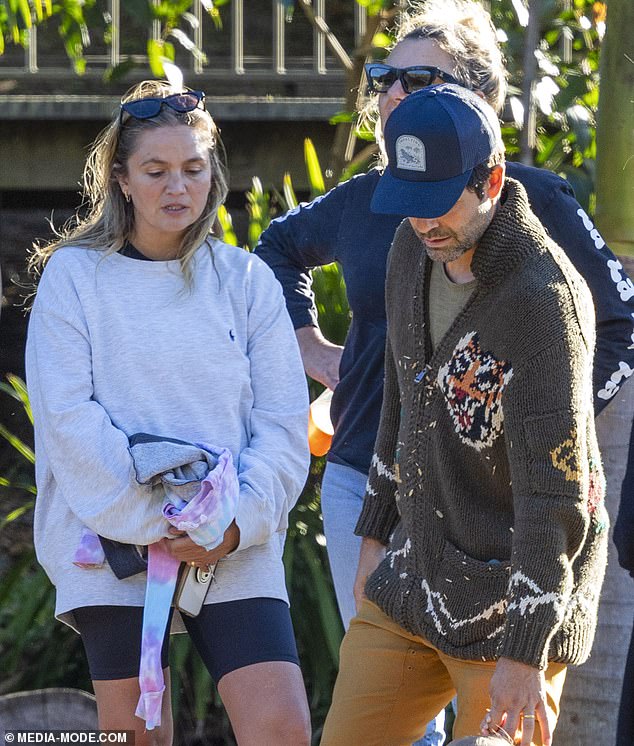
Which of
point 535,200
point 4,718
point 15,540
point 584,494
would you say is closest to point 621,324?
point 535,200

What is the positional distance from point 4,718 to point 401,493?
5.25 ft

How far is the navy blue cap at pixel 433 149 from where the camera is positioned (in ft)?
7.71

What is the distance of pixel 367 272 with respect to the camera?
3230mm

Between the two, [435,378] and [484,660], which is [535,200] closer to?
[435,378]

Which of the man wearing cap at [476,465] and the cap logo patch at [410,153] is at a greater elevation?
the cap logo patch at [410,153]

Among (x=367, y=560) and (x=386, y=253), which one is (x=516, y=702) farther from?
(x=386, y=253)

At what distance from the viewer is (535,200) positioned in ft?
9.72

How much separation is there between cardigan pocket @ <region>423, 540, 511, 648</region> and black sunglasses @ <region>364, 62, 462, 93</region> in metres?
1.18

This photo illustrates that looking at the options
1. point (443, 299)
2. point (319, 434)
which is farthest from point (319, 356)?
point (443, 299)

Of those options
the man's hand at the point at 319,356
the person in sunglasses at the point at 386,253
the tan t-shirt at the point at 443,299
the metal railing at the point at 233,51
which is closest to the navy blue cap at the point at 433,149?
the tan t-shirt at the point at 443,299

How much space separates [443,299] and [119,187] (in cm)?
97

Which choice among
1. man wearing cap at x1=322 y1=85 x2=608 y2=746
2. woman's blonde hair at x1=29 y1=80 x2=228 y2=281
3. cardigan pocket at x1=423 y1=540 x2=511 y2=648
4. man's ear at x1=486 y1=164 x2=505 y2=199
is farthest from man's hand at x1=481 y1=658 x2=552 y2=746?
woman's blonde hair at x1=29 y1=80 x2=228 y2=281

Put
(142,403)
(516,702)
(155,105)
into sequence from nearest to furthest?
(516,702) → (142,403) → (155,105)

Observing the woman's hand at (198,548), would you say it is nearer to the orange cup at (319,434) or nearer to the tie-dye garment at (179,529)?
the tie-dye garment at (179,529)
